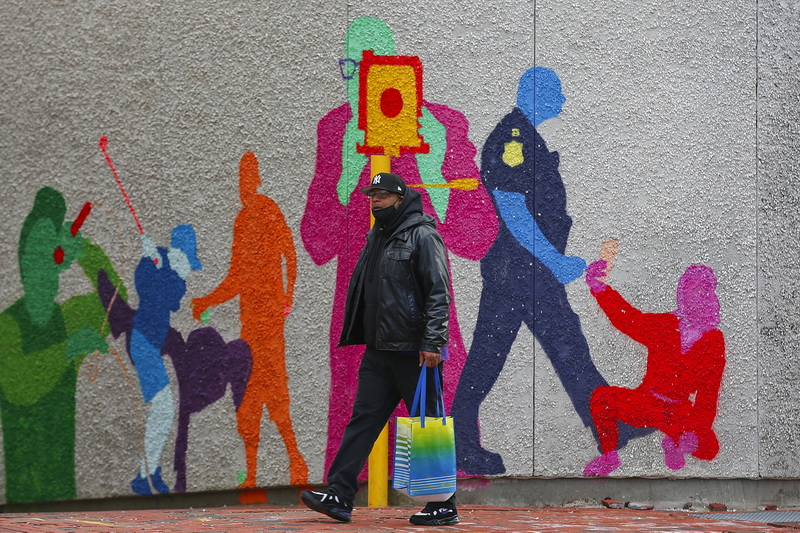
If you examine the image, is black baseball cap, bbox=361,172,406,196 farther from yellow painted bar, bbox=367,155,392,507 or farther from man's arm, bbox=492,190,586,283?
man's arm, bbox=492,190,586,283

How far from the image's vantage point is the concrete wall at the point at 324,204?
6.42 metres

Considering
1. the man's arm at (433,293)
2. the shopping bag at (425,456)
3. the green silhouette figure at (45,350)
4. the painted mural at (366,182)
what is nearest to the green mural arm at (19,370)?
the green silhouette figure at (45,350)

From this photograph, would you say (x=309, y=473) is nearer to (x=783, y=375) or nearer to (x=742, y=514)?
(x=742, y=514)

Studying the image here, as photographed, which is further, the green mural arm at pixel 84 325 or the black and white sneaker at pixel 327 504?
the green mural arm at pixel 84 325

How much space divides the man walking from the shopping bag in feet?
0.45

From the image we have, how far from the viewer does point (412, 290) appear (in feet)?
17.8

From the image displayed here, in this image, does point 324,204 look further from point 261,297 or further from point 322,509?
point 322,509

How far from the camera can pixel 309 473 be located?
21.7 ft

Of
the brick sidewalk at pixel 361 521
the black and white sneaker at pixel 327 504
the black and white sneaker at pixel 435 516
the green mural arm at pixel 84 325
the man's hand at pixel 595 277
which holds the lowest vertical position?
the brick sidewalk at pixel 361 521

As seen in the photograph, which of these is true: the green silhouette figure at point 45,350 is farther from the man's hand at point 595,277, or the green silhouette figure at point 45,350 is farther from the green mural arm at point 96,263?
the man's hand at point 595,277

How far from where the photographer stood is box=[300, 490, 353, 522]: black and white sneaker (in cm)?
532

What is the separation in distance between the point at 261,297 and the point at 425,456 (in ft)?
6.11

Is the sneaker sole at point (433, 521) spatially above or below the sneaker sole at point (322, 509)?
below

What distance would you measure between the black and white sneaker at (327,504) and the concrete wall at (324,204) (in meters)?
1.27
